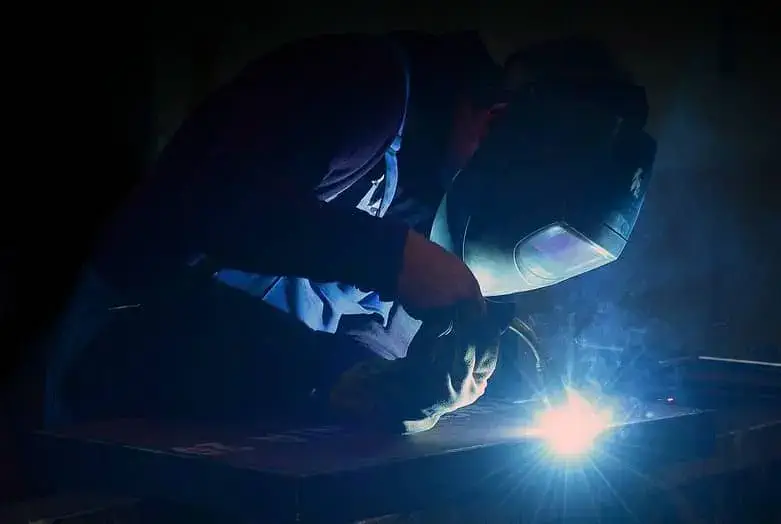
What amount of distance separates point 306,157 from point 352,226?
0.31ft

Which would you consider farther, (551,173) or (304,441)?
(551,173)

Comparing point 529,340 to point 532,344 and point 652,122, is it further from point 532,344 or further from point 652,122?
point 652,122

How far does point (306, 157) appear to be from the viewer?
33.0 inches

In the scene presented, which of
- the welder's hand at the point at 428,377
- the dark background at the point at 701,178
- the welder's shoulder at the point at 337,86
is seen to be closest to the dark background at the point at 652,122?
the dark background at the point at 701,178

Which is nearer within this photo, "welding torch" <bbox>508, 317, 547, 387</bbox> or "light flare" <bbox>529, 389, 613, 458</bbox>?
"light flare" <bbox>529, 389, 613, 458</bbox>

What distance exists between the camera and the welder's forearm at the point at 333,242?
793mm

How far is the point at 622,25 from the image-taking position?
1.75 metres

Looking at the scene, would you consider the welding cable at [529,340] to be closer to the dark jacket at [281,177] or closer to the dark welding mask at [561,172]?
the dark welding mask at [561,172]

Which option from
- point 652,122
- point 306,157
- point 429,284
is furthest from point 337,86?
point 652,122

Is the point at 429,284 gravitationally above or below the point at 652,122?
below

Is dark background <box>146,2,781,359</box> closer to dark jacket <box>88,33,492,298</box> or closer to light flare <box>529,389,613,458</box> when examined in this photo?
light flare <box>529,389,613,458</box>

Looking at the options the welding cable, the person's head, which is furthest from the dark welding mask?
the welding cable

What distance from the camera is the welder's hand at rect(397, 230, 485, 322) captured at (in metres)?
0.80

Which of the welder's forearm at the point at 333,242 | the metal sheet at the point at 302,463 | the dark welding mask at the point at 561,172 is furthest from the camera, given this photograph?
the dark welding mask at the point at 561,172
